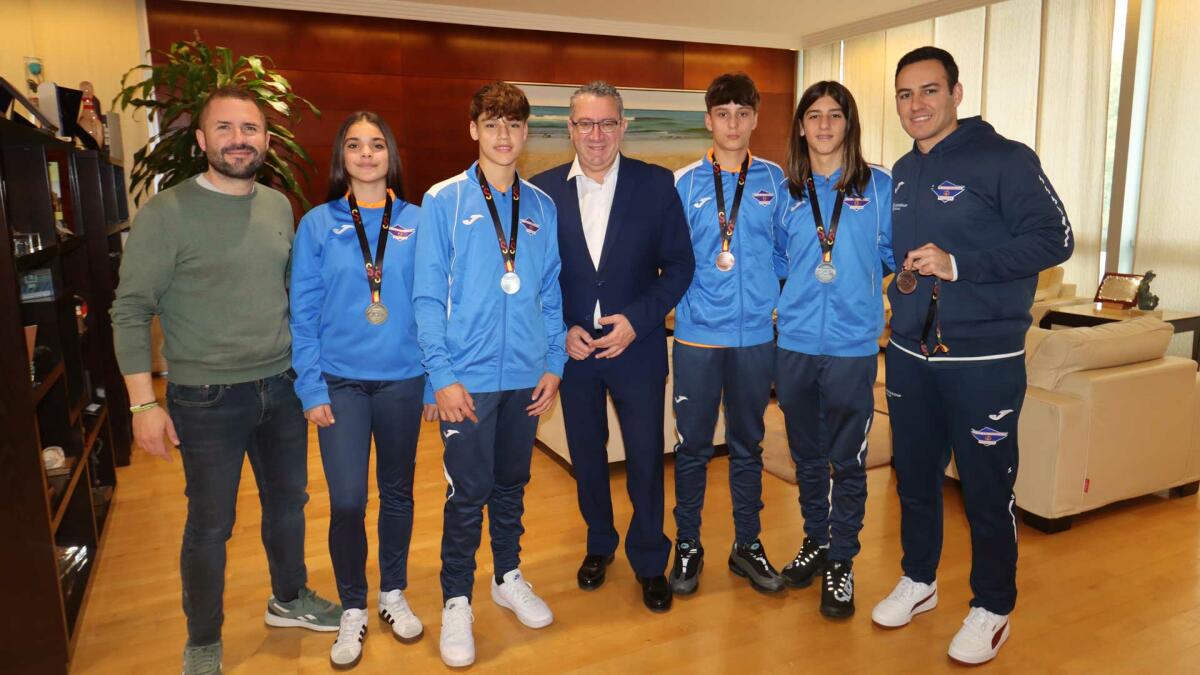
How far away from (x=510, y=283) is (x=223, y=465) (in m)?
0.96

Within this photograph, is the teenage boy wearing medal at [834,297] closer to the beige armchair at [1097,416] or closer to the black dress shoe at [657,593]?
the black dress shoe at [657,593]

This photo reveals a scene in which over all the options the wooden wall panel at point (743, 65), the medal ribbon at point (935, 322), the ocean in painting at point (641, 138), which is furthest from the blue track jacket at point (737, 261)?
the wooden wall panel at point (743, 65)

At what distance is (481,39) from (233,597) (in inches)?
254

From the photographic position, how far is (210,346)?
2.16 meters

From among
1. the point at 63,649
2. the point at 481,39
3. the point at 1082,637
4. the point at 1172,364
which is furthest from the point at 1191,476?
the point at 481,39

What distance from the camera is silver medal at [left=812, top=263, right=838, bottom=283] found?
2.51 m

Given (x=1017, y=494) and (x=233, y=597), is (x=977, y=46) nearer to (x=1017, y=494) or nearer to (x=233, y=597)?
(x=1017, y=494)

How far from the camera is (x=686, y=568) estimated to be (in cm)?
286

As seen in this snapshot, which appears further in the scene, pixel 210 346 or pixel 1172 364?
pixel 1172 364

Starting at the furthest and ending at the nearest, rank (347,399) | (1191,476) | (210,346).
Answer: (1191,476) < (347,399) < (210,346)

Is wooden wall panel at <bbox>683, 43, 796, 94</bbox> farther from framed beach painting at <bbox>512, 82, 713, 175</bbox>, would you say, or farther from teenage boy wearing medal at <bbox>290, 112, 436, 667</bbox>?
teenage boy wearing medal at <bbox>290, 112, 436, 667</bbox>

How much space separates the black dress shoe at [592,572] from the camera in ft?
9.52

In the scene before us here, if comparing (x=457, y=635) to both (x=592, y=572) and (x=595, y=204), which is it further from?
(x=595, y=204)

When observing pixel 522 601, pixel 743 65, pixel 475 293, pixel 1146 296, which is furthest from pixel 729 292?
pixel 743 65
